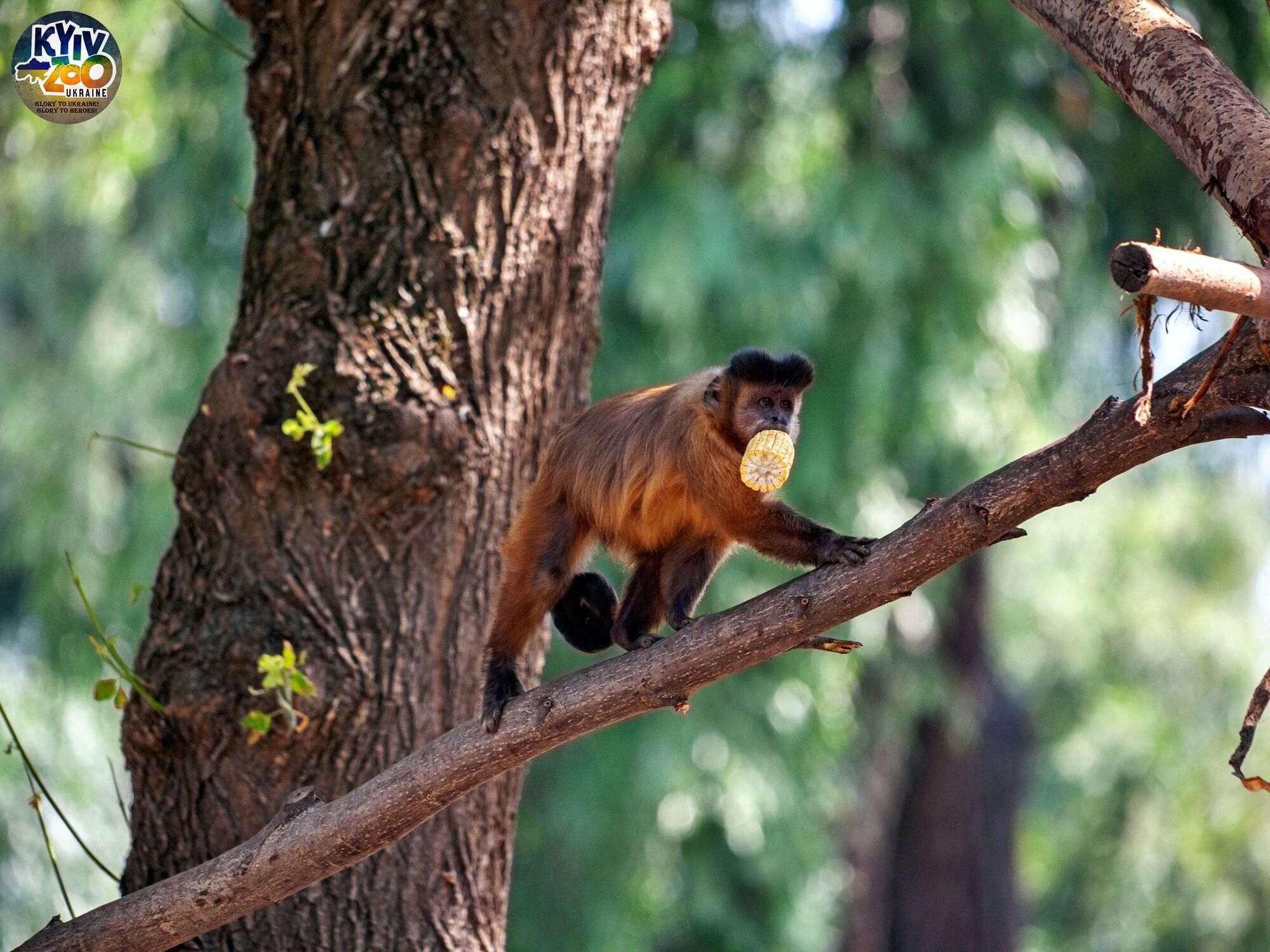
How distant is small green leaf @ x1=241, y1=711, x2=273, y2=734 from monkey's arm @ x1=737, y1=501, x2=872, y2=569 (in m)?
1.33

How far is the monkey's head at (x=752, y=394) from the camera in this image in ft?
12.6

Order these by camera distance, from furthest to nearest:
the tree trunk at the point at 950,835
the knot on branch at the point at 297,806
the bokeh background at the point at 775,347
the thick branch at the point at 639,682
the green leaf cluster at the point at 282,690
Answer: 1. the tree trunk at the point at 950,835
2. the bokeh background at the point at 775,347
3. the green leaf cluster at the point at 282,690
4. the knot on branch at the point at 297,806
5. the thick branch at the point at 639,682

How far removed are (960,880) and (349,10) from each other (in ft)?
36.6

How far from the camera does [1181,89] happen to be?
279 cm

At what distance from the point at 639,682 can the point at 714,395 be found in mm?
1163

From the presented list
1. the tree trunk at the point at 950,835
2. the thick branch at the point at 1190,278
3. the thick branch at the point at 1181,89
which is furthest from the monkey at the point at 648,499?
the tree trunk at the point at 950,835

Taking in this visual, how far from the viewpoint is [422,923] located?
3.64 m

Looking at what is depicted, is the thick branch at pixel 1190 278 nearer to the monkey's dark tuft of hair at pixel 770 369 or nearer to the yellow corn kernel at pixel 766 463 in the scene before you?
the yellow corn kernel at pixel 766 463

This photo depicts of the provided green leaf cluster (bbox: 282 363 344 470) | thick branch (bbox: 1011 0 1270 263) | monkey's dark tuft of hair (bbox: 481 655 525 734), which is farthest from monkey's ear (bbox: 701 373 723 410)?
thick branch (bbox: 1011 0 1270 263)

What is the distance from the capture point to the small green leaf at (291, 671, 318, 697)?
3.49 meters

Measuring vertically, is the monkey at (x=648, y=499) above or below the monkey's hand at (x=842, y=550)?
above

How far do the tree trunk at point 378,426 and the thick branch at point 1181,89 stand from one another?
157 cm

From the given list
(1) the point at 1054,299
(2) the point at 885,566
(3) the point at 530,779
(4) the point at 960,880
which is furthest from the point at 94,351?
(2) the point at 885,566

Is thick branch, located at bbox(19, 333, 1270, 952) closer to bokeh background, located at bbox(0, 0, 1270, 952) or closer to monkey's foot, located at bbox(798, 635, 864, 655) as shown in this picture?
monkey's foot, located at bbox(798, 635, 864, 655)
